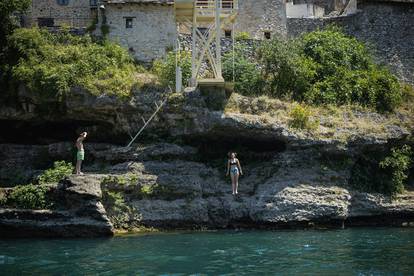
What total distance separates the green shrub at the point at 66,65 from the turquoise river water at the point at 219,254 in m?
7.74

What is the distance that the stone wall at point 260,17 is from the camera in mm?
38094

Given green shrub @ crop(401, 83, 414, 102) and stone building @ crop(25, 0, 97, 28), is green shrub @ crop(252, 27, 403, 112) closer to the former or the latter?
green shrub @ crop(401, 83, 414, 102)

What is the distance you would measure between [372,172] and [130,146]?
10619mm

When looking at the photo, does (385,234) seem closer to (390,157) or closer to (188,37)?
(390,157)

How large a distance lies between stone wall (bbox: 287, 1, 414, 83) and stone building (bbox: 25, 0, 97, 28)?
11.7 m

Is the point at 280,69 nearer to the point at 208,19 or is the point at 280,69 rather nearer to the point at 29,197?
the point at 208,19

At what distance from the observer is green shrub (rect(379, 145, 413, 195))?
2864cm

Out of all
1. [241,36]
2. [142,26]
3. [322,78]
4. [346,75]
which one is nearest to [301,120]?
[322,78]

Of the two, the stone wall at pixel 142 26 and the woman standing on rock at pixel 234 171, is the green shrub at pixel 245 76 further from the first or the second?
the woman standing on rock at pixel 234 171

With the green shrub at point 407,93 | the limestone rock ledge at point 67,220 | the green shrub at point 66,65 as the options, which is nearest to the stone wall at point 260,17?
the green shrub at point 407,93

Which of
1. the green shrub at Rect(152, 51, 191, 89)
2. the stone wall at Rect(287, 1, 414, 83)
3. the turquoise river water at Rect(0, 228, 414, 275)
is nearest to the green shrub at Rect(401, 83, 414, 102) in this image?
the stone wall at Rect(287, 1, 414, 83)

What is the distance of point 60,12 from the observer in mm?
35625

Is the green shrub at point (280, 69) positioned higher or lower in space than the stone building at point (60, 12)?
lower

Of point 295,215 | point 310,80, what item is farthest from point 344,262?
point 310,80
